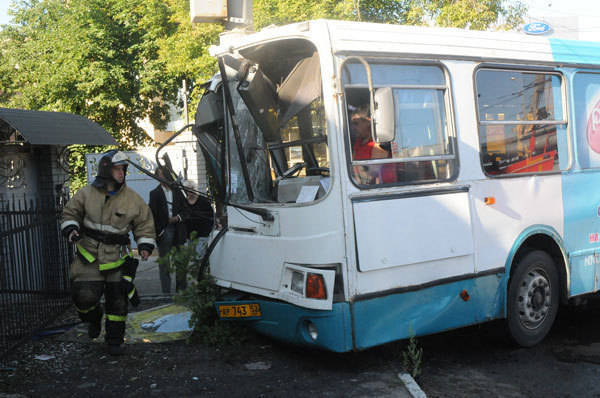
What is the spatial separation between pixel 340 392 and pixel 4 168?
6361 mm

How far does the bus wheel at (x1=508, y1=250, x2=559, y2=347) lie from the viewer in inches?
225

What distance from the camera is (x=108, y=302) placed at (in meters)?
5.87

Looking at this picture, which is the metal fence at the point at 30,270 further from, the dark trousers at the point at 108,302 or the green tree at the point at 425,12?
the green tree at the point at 425,12

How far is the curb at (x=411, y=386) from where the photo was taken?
4.54 metres

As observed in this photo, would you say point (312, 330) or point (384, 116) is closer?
point (384, 116)

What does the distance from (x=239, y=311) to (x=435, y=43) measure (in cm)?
286

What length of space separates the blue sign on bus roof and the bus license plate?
388 centimetres

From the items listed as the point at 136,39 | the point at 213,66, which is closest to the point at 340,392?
the point at 213,66

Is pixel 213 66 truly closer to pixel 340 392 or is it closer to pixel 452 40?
pixel 452 40

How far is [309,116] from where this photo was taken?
5.24 meters

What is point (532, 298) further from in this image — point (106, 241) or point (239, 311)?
point (106, 241)


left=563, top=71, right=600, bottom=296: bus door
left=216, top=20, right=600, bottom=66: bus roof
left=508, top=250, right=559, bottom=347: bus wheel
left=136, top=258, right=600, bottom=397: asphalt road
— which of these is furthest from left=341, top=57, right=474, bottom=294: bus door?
left=563, top=71, right=600, bottom=296: bus door

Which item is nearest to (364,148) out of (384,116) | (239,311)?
(384,116)

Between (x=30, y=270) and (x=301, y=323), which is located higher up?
(x=30, y=270)
